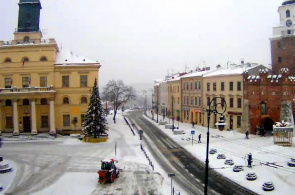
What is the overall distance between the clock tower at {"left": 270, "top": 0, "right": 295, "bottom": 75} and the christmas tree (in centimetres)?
2912

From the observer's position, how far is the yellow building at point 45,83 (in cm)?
4669

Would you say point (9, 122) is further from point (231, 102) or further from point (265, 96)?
point (265, 96)

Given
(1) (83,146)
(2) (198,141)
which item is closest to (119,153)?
(1) (83,146)

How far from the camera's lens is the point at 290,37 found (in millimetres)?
47594

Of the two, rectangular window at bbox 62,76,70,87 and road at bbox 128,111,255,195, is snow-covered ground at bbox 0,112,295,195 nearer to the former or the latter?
road at bbox 128,111,255,195

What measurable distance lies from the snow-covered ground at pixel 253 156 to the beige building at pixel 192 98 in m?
10.0

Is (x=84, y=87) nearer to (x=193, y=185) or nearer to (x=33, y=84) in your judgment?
(x=33, y=84)

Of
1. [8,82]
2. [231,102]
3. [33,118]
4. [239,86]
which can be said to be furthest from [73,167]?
[231,102]

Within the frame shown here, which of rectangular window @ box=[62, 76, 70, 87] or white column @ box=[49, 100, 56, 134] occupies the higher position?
rectangular window @ box=[62, 76, 70, 87]

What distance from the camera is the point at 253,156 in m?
31.5

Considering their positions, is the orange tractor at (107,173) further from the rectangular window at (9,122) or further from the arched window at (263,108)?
the rectangular window at (9,122)

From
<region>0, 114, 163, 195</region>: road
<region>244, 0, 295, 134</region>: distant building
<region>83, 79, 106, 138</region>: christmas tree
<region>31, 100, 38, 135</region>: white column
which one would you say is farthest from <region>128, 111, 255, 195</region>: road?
<region>31, 100, 38, 135</region>: white column

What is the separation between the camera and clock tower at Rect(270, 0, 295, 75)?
47.4 meters

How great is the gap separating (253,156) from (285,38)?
24.7 m
